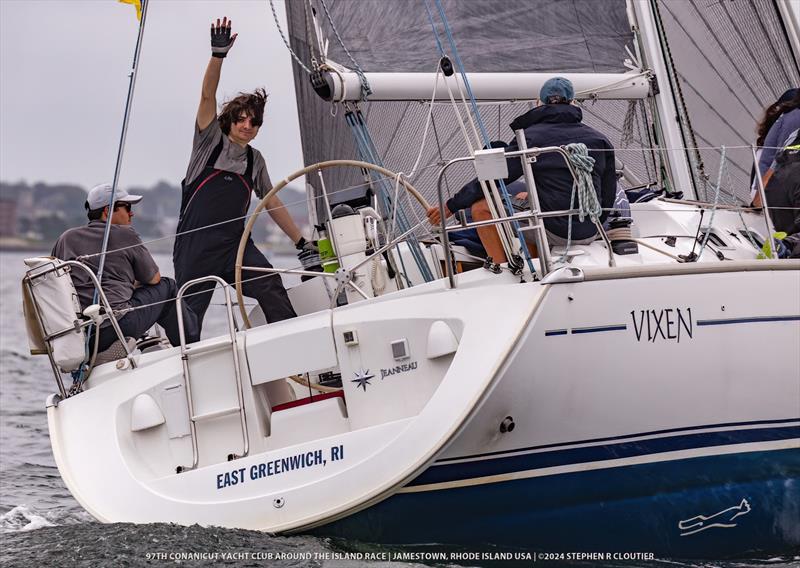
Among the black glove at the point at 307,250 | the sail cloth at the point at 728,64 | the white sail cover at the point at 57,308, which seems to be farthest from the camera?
the sail cloth at the point at 728,64

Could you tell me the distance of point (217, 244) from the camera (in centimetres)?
550

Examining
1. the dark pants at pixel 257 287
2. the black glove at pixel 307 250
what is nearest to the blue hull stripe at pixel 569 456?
the dark pants at pixel 257 287

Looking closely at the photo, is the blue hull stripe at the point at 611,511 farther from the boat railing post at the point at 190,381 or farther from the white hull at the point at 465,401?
the boat railing post at the point at 190,381

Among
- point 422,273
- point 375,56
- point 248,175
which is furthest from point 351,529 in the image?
point 375,56

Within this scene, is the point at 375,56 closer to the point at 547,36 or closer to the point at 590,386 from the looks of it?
the point at 547,36

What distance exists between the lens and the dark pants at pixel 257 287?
5.45 meters

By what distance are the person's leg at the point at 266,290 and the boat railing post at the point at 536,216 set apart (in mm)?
1633

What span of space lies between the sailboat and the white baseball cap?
0.57 m

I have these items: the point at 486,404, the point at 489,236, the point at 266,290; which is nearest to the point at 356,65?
the point at 266,290

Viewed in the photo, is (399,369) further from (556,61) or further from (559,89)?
(556,61)

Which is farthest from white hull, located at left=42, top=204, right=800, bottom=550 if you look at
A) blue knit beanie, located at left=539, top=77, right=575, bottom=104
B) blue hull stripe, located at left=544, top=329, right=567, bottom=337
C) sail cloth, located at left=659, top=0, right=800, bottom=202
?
sail cloth, located at left=659, top=0, right=800, bottom=202

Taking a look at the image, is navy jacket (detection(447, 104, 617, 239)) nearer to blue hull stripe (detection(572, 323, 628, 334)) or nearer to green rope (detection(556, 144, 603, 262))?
green rope (detection(556, 144, 603, 262))

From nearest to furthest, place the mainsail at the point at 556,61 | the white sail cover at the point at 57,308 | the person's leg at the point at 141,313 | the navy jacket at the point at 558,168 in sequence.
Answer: the navy jacket at the point at 558,168
the white sail cover at the point at 57,308
the person's leg at the point at 141,313
the mainsail at the point at 556,61

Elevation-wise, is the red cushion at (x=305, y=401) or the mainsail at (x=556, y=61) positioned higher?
the mainsail at (x=556, y=61)
